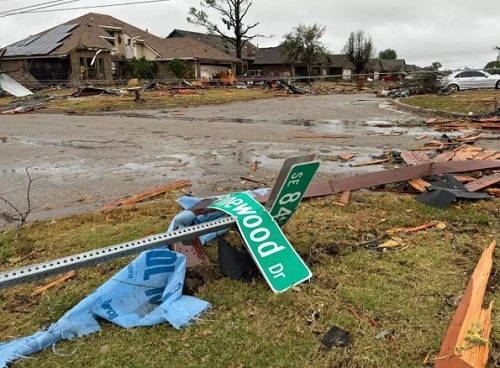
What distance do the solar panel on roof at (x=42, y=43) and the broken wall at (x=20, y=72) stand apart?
95 centimetres

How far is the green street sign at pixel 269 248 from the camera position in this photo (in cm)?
305

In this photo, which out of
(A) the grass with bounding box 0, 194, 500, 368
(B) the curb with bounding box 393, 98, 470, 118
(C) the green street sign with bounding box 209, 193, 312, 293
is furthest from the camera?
(B) the curb with bounding box 393, 98, 470, 118

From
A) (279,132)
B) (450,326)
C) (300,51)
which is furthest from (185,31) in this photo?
(450,326)

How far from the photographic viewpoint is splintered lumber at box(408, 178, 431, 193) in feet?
17.2

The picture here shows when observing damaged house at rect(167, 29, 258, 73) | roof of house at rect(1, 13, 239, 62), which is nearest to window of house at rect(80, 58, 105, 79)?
roof of house at rect(1, 13, 239, 62)

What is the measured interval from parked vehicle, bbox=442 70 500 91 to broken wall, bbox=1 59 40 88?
37584mm

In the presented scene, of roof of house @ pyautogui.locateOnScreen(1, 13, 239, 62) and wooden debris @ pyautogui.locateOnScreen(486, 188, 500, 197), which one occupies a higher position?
roof of house @ pyautogui.locateOnScreen(1, 13, 239, 62)

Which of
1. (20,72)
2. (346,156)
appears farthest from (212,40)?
(346,156)

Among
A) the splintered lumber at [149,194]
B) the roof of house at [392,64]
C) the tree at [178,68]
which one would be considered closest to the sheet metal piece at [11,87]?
the tree at [178,68]

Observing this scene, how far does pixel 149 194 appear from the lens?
5797 millimetres

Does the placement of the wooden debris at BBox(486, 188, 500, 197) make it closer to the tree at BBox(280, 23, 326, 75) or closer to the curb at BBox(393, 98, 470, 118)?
the curb at BBox(393, 98, 470, 118)

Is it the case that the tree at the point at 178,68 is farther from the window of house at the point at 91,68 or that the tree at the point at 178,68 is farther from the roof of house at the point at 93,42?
the window of house at the point at 91,68

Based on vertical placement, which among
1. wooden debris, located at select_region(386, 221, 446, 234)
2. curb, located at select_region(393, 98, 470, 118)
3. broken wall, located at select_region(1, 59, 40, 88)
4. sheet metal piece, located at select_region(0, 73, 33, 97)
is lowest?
wooden debris, located at select_region(386, 221, 446, 234)

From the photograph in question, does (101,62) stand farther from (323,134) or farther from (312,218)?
(312,218)
